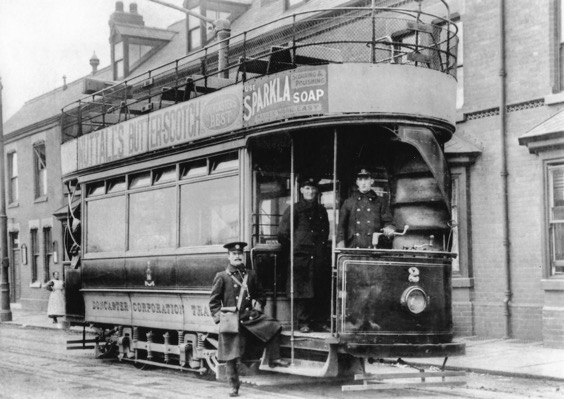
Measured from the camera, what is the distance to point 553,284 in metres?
13.0

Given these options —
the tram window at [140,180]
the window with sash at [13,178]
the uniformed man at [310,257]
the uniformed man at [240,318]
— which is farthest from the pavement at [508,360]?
the window with sash at [13,178]

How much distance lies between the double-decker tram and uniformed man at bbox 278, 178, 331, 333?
8 cm

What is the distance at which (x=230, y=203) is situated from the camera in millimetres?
9664

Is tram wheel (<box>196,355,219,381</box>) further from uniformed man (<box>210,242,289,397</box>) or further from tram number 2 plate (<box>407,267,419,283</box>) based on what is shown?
tram number 2 plate (<box>407,267,419,283</box>)

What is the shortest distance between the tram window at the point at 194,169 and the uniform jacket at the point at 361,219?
2206 mm

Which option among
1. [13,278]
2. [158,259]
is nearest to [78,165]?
[158,259]

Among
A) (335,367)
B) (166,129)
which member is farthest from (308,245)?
(166,129)

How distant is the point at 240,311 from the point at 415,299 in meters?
1.91

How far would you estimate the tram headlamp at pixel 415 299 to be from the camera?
8.01 m

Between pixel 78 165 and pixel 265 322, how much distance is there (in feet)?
19.5

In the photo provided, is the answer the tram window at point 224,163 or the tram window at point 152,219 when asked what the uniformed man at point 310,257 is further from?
the tram window at point 152,219

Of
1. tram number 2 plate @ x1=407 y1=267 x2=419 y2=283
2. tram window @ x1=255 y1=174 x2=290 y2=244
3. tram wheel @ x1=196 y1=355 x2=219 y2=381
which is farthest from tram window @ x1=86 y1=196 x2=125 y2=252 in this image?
tram number 2 plate @ x1=407 y1=267 x2=419 y2=283

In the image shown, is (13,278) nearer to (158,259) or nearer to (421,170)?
(158,259)

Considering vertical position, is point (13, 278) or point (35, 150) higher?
point (35, 150)
